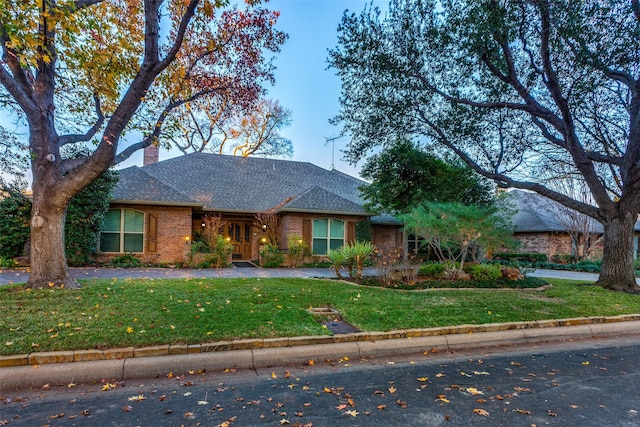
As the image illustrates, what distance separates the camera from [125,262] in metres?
12.5

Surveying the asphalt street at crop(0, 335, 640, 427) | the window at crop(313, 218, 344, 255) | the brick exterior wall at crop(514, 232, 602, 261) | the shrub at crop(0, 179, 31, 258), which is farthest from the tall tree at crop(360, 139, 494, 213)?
the shrub at crop(0, 179, 31, 258)

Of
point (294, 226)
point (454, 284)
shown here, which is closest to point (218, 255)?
point (294, 226)

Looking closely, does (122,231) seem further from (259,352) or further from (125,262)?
(259,352)

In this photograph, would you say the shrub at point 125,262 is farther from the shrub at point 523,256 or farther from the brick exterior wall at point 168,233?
the shrub at point 523,256

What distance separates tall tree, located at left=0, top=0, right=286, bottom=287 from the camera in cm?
622

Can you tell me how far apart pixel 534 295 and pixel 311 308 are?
18.0 ft

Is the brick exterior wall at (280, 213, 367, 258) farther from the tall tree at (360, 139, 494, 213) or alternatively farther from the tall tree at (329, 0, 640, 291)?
the tall tree at (329, 0, 640, 291)

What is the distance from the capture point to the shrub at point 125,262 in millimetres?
Result: 12312

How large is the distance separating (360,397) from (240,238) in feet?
46.8

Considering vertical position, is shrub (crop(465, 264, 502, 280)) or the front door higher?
the front door

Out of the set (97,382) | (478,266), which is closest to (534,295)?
(478,266)

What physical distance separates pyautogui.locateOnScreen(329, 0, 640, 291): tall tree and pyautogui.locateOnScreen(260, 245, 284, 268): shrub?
17.4 feet

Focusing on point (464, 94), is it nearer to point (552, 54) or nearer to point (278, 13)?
point (552, 54)

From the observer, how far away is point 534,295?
8.09 meters
